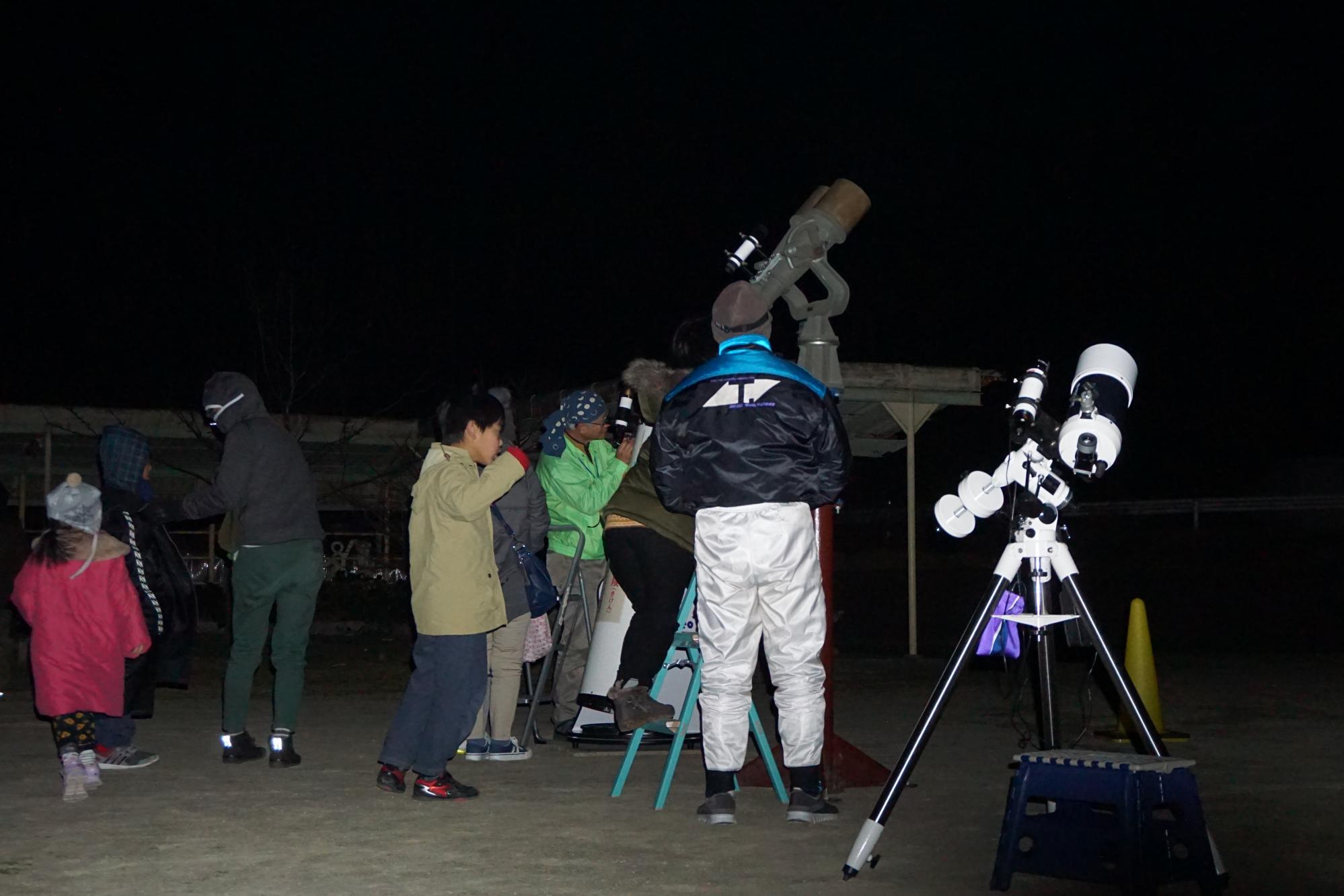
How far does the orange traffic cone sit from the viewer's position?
25.0 feet

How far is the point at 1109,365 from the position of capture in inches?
189

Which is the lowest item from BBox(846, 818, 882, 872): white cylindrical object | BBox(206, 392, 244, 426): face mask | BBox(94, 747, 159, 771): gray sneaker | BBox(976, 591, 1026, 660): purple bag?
BBox(94, 747, 159, 771): gray sneaker

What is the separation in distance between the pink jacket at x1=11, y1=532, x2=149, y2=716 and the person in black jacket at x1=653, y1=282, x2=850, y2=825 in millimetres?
2791

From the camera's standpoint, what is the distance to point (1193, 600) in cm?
2142

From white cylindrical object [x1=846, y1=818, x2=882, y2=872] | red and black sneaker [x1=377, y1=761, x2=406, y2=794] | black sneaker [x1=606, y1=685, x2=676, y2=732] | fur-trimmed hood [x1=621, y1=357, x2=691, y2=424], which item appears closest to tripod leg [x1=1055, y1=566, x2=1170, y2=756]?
white cylindrical object [x1=846, y1=818, x2=882, y2=872]

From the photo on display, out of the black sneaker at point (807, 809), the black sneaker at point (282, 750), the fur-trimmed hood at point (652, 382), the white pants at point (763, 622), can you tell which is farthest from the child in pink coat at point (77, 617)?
the black sneaker at point (807, 809)

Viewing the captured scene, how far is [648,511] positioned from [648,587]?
0.36 m

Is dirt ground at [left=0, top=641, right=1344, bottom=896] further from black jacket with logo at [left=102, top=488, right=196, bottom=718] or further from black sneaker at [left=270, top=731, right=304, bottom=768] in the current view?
black jacket with logo at [left=102, top=488, right=196, bottom=718]

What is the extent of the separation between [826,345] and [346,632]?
10.4 m

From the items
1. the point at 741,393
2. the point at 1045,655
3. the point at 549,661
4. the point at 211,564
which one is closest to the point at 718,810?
the point at 1045,655

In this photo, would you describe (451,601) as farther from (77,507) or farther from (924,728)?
(924,728)

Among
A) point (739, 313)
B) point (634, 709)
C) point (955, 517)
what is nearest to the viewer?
point (955, 517)

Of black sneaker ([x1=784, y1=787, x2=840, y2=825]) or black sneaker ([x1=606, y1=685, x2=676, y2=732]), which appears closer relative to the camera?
black sneaker ([x1=784, y1=787, x2=840, y2=825])

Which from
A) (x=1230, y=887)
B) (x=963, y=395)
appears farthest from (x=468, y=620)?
(x=963, y=395)
